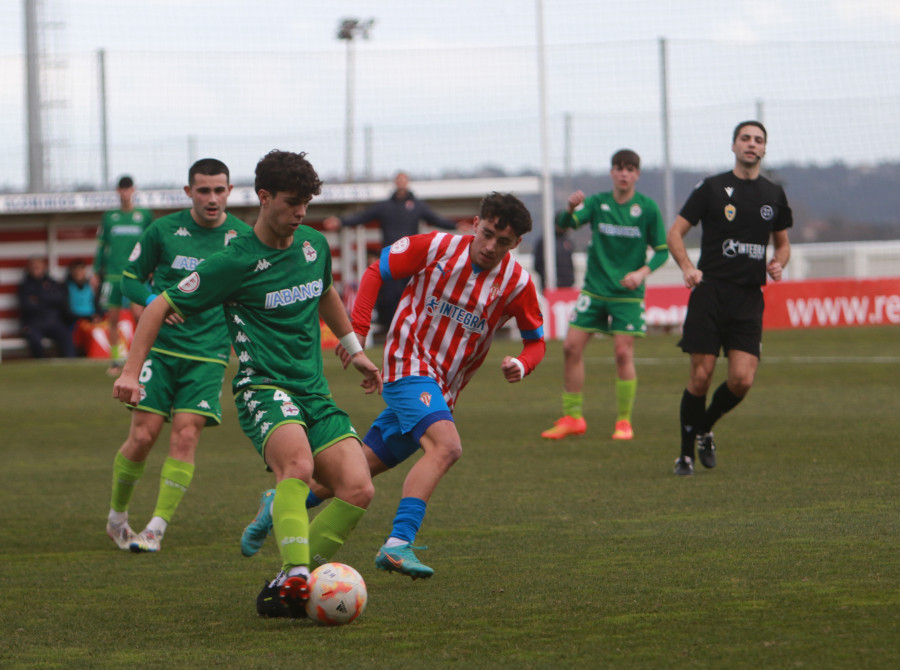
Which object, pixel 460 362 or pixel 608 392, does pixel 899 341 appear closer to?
pixel 608 392

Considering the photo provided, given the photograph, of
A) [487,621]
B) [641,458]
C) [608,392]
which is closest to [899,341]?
[608,392]

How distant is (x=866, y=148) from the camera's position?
29.1 meters

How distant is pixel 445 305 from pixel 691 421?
2874 mm

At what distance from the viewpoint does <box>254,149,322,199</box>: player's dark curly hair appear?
15.1ft

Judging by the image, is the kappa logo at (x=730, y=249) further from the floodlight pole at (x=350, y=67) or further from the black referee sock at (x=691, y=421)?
the floodlight pole at (x=350, y=67)

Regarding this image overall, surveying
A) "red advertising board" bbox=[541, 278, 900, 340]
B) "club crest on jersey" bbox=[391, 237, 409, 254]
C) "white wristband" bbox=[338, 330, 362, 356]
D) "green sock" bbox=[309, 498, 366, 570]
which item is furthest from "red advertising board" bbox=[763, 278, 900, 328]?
"green sock" bbox=[309, 498, 366, 570]

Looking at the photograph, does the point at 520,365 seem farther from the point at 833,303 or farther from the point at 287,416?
the point at 833,303

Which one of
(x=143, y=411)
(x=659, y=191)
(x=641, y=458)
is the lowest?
(x=641, y=458)

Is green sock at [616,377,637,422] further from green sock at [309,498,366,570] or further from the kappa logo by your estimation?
green sock at [309,498,366,570]

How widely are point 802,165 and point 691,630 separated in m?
26.6

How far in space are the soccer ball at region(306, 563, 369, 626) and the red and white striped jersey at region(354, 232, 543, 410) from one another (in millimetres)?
1357

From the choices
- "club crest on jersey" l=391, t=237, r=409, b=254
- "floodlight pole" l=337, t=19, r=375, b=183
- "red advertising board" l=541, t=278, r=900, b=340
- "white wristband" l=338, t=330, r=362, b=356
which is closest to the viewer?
"white wristband" l=338, t=330, r=362, b=356

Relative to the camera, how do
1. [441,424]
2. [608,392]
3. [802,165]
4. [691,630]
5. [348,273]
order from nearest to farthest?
1. [691,630]
2. [441,424]
3. [608,392]
4. [348,273]
5. [802,165]

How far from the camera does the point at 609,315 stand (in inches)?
404
